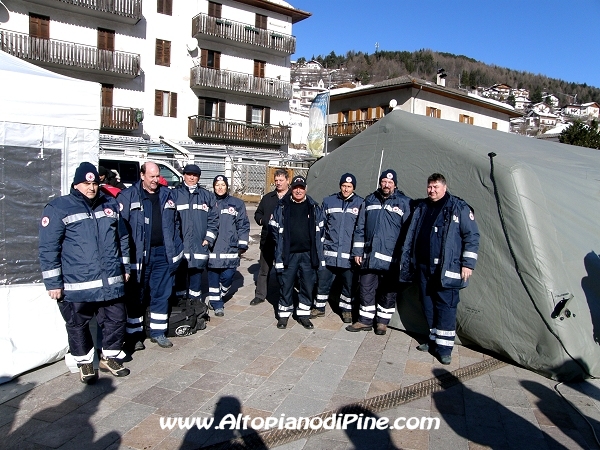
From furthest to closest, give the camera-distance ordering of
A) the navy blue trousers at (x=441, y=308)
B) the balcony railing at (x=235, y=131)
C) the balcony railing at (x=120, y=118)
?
the balcony railing at (x=235, y=131)
the balcony railing at (x=120, y=118)
the navy blue trousers at (x=441, y=308)

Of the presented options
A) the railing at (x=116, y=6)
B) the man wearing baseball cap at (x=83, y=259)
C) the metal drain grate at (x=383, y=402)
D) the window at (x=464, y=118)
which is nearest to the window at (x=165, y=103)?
the railing at (x=116, y=6)

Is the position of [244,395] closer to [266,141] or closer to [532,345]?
[532,345]

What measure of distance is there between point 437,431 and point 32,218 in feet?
12.6

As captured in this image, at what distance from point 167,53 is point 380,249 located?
25.9 metres

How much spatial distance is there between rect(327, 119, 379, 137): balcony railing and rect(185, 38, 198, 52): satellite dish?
42.2 feet

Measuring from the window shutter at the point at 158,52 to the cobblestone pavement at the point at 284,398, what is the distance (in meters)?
25.4

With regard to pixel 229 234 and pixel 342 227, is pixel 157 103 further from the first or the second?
pixel 342 227

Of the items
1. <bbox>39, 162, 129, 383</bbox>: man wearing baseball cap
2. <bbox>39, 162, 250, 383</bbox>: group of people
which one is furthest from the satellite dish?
<bbox>39, 162, 129, 383</bbox>: man wearing baseball cap

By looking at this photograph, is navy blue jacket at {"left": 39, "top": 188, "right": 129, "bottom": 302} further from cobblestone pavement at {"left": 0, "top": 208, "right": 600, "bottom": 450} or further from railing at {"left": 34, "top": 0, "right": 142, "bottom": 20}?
railing at {"left": 34, "top": 0, "right": 142, "bottom": 20}

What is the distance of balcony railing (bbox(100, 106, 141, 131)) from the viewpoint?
A: 83.9 feet

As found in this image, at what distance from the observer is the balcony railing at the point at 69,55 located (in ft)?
76.2

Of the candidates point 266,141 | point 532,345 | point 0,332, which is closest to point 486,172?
point 532,345

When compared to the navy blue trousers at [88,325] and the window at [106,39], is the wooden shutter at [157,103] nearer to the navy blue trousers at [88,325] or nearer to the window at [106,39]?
the window at [106,39]

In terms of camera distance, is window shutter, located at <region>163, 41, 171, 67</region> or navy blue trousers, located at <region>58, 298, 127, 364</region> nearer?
navy blue trousers, located at <region>58, 298, 127, 364</region>
